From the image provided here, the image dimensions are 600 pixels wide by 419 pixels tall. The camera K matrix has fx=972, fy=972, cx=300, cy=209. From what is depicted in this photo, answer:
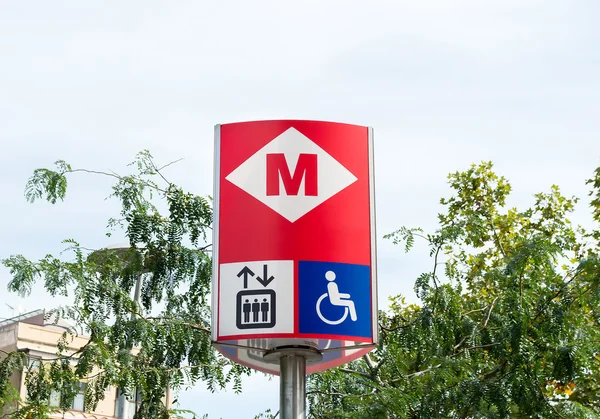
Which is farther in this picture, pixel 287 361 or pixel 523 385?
pixel 523 385

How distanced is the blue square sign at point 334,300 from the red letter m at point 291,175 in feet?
1.83

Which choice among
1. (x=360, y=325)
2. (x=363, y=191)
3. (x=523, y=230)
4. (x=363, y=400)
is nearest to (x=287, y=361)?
(x=360, y=325)

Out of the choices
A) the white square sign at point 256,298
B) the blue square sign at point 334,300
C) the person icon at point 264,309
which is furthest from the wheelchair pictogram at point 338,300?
the person icon at point 264,309

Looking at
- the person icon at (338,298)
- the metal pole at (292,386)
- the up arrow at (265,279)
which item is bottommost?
the metal pole at (292,386)

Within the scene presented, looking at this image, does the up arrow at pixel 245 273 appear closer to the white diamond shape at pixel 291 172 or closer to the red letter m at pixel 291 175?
the white diamond shape at pixel 291 172

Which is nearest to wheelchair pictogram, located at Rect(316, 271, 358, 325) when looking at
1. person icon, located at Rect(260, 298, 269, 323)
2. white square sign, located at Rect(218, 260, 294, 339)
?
white square sign, located at Rect(218, 260, 294, 339)

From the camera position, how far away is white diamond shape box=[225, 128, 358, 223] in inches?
263

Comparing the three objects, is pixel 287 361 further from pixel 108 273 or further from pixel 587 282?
pixel 587 282

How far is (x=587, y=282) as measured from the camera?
10.8 m

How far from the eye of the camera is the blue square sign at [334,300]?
6.32m

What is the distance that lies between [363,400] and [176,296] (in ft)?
8.34

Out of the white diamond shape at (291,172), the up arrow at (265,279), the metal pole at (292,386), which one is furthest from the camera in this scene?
the white diamond shape at (291,172)

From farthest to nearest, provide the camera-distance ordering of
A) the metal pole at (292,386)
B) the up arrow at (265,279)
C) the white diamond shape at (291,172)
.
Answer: the white diamond shape at (291,172), the metal pole at (292,386), the up arrow at (265,279)

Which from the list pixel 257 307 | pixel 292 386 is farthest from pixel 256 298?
pixel 292 386
